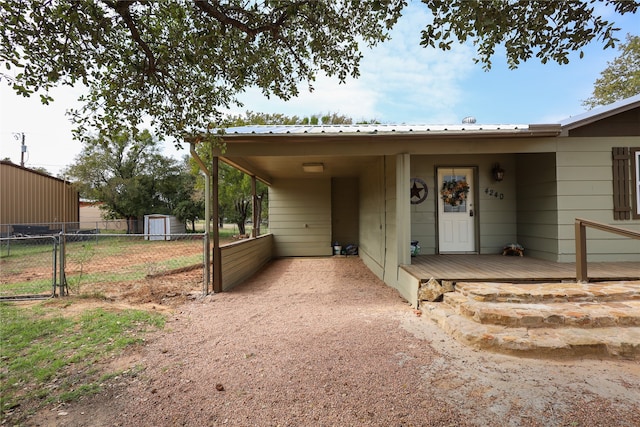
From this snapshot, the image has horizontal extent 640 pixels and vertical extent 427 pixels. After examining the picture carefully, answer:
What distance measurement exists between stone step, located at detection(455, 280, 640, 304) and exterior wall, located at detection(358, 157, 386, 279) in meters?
2.75

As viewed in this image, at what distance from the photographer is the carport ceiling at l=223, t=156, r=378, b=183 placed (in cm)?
671

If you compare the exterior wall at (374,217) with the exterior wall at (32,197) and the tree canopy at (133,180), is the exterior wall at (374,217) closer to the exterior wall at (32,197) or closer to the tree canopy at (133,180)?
the tree canopy at (133,180)

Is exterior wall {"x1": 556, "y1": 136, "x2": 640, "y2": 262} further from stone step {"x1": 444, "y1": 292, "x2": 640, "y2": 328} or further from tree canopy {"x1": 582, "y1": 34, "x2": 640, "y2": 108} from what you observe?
tree canopy {"x1": 582, "y1": 34, "x2": 640, "y2": 108}

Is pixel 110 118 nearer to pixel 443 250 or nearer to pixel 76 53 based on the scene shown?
pixel 76 53

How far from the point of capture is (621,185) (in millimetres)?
5551

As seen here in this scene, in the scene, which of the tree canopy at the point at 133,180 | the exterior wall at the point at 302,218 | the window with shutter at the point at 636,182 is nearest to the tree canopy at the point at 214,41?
the window with shutter at the point at 636,182

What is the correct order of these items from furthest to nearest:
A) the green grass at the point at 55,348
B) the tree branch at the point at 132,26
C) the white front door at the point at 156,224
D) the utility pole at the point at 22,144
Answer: the utility pole at the point at 22,144 → the white front door at the point at 156,224 → the tree branch at the point at 132,26 → the green grass at the point at 55,348

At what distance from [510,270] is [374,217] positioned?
10.6 feet

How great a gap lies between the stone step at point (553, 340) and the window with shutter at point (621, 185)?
3.33 m

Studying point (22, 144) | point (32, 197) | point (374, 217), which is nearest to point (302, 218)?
point (374, 217)

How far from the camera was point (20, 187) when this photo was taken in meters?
15.8

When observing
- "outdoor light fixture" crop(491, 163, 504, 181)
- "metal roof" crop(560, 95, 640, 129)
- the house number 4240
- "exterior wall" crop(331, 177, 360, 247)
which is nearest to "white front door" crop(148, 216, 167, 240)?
"exterior wall" crop(331, 177, 360, 247)

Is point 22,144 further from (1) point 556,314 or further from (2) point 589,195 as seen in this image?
(2) point 589,195

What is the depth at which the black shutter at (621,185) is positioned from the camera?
5.54 m
